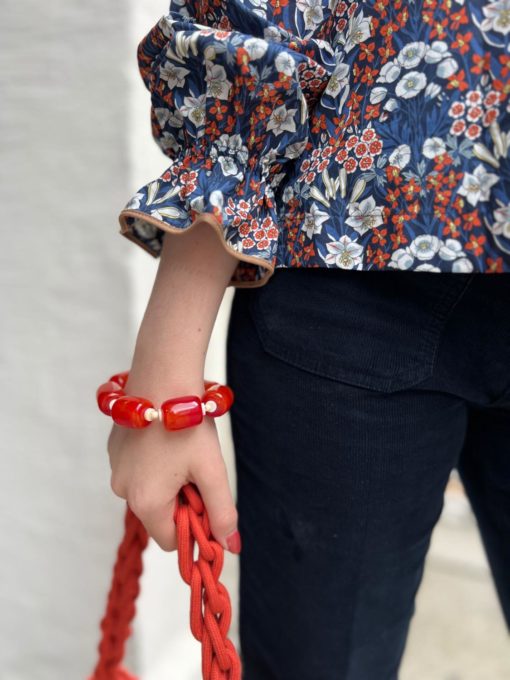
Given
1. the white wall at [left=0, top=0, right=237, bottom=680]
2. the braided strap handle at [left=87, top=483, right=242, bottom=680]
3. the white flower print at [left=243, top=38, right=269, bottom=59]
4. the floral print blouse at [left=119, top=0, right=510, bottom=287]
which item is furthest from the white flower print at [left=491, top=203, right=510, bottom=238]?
the white wall at [left=0, top=0, right=237, bottom=680]

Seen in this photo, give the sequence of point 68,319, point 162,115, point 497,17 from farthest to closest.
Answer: point 68,319
point 162,115
point 497,17

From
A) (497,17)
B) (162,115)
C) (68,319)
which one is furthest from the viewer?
(68,319)

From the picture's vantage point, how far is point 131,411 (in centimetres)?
49

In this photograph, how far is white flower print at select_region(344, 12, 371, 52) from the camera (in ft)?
1.60

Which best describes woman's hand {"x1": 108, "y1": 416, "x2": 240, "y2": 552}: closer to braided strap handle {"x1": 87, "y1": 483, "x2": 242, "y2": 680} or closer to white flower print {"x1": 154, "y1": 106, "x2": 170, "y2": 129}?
braided strap handle {"x1": 87, "y1": 483, "x2": 242, "y2": 680}

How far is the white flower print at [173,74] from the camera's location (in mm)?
508

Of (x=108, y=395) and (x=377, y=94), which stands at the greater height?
(x=377, y=94)

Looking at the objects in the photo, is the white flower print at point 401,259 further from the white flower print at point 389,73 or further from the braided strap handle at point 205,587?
the braided strap handle at point 205,587

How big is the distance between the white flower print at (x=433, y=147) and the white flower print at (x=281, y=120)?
0.34ft

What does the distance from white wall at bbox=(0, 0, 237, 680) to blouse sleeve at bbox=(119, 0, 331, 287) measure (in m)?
0.42

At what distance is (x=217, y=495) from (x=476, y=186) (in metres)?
0.31

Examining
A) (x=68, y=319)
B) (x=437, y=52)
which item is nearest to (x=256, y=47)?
(x=437, y=52)

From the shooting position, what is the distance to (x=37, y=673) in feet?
3.82

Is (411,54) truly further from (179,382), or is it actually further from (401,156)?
(179,382)
